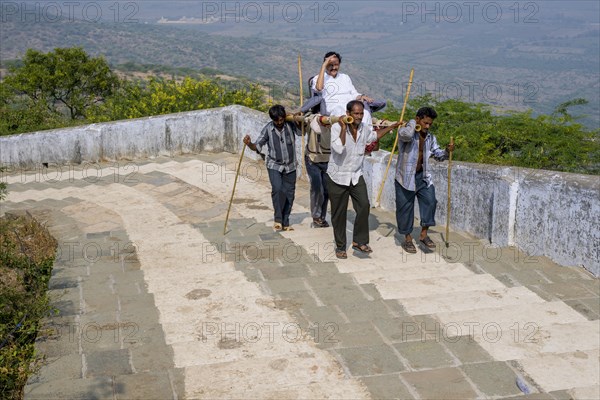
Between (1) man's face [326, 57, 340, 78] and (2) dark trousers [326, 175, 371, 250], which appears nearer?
(2) dark trousers [326, 175, 371, 250]

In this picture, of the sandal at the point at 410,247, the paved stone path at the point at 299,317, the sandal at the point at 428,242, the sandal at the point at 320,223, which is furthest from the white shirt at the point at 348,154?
the sandal at the point at 320,223

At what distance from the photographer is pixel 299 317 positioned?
6480 mm

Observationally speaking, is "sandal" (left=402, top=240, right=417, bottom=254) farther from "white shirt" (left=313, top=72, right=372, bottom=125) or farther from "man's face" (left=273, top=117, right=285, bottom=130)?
"man's face" (left=273, top=117, right=285, bottom=130)

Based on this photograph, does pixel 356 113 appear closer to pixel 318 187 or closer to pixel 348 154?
pixel 348 154

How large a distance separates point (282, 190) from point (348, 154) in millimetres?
1453

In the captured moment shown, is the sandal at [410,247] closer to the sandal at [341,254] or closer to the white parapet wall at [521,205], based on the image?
the sandal at [341,254]

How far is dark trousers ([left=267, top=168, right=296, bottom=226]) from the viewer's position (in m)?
8.94

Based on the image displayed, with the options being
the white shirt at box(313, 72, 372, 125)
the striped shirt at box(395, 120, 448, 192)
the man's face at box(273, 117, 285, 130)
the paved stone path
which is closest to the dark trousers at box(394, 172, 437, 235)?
the striped shirt at box(395, 120, 448, 192)

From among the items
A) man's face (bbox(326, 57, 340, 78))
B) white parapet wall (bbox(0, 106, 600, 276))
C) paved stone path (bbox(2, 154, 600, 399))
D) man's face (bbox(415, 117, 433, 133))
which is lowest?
paved stone path (bbox(2, 154, 600, 399))

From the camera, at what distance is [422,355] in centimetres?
571

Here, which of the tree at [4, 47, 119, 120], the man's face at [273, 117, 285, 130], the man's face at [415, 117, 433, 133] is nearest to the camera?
the man's face at [415, 117, 433, 133]

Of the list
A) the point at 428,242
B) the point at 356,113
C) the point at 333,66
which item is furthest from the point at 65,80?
the point at 356,113

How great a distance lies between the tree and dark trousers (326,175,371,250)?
24.7 m

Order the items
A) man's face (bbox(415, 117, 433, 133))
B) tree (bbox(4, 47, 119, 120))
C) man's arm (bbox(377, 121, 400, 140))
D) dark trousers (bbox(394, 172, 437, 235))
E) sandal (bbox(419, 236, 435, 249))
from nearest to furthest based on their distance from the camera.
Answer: man's face (bbox(415, 117, 433, 133)) → man's arm (bbox(377, 121, 400, 140)) → dark trousers (bbox(394, 172, 437, 235)) → sandal (bbox(419, 236, 435, 249)) → tree (bbox(4, 47, 119, 120))
